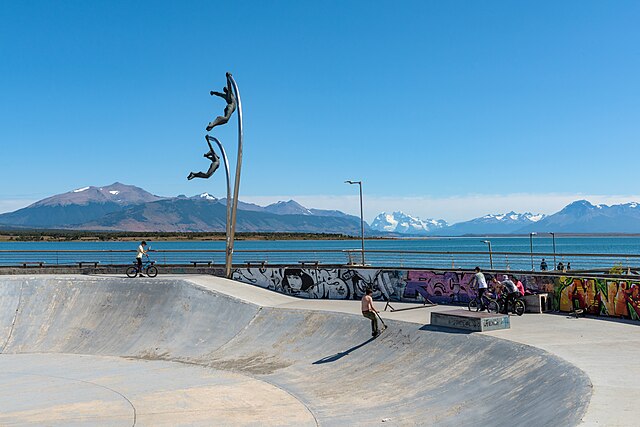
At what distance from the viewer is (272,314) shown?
74.2 feet

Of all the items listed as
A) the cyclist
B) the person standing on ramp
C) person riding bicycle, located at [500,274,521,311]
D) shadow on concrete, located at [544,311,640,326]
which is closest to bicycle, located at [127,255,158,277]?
the person standing on ramp

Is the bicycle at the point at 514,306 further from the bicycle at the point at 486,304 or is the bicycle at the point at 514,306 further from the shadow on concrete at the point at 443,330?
the shadow on concrete at the point at 443,330

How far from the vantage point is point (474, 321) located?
16.5 metres

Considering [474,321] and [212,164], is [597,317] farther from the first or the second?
[212,164]

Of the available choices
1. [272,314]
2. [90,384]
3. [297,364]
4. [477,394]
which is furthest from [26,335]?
[477,394]

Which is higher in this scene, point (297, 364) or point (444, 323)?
point (444, 323)

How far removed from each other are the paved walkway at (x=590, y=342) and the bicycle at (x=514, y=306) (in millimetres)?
269

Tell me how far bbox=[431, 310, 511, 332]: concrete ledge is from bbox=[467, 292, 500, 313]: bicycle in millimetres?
3158

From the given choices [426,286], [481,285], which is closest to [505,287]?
[481,285]

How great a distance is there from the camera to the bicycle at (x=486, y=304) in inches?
795

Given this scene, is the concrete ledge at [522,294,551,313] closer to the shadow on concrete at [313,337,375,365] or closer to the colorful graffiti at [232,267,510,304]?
the colorful graffiti at [232,267,510,304]

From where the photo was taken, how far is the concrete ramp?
12.3 meters

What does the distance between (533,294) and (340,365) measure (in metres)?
7.68

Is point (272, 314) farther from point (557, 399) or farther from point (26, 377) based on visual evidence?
point (557, 399)
